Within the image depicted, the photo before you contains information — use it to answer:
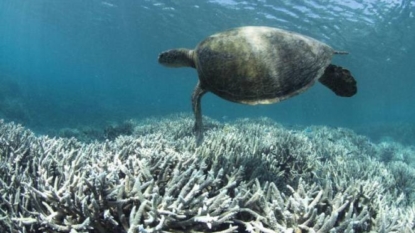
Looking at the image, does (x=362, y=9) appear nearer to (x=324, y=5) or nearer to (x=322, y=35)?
(x=324, y=5)

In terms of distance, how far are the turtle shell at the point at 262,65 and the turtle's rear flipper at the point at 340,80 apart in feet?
0.65

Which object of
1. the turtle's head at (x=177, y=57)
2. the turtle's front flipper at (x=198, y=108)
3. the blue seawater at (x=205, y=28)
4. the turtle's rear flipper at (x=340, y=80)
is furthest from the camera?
the blue seawater at (x=205, y=28)

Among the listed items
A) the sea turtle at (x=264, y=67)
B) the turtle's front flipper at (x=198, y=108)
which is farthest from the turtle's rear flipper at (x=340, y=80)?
the turtle's front flipper at (x=198, y=108)

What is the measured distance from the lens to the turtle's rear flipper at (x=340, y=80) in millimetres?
4207

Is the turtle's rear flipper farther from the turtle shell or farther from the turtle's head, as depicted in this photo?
the turtle's head

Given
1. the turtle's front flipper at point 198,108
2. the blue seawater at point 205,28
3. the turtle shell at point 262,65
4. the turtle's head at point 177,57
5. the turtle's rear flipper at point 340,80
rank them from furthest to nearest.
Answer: the blue seawater at point 205,28, the turtle's head at point 177,57, the turtle's front flipper at point 198,108, the turtle's rear flipper at point 340,80, the turtle shell at point 262,65

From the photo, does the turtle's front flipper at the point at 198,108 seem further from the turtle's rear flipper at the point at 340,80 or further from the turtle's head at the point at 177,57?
the turtle's rear flipper at the point at 340,80

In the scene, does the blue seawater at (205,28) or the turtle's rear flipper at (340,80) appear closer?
the turtle's rear flipper at (340,80)

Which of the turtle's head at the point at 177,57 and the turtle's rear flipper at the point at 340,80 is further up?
the turtle's rear flipper at the point at 340,80

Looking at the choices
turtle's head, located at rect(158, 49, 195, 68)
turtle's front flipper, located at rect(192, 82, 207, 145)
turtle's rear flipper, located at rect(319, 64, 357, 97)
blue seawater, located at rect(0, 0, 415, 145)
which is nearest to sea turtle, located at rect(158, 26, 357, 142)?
turtle's rear flipper, located at rect(319, 64, 357, 97)

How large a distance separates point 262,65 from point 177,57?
5.68 feet

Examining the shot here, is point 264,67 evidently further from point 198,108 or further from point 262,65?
point 198,108

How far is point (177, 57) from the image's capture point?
5082 mm

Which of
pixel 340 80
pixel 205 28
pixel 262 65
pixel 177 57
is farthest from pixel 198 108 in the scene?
pixel 205 28
